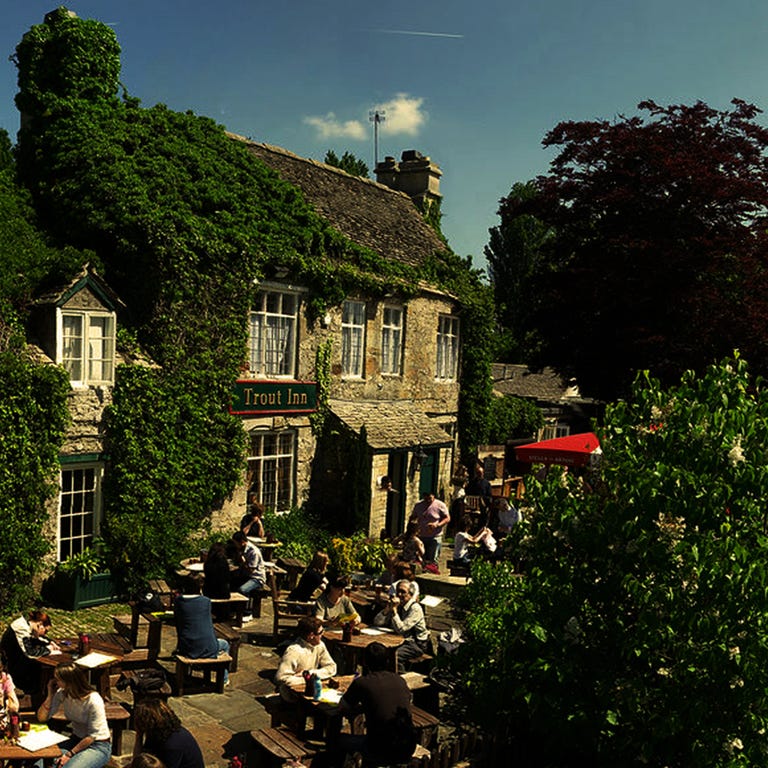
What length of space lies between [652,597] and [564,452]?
33.6ft

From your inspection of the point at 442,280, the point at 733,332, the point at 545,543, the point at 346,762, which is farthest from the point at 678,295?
the point at 346,762

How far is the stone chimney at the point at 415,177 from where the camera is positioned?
94.3 feet

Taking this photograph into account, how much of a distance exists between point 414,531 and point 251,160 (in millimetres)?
9708

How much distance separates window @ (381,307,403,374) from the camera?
21391mm

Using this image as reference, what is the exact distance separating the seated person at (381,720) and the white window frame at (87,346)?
8.52 meters

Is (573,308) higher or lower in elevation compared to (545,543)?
higher

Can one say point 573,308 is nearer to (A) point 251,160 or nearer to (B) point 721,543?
(A) point 251,160

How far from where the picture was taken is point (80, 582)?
13711mm

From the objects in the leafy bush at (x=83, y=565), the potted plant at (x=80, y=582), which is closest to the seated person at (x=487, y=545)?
the potted plant at (x=80, y=582)

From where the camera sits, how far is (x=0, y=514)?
41.8 feet

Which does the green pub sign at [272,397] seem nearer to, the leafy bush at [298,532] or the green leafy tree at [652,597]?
the leafy bush at [298,532]

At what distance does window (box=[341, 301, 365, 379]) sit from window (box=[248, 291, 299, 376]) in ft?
5.77

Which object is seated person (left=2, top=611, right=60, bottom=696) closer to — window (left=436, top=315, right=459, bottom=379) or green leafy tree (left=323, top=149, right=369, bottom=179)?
window (left=436, top=315, right=459, bottom=379)

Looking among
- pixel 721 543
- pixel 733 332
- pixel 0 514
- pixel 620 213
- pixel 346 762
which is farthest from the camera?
pixel 620 213
